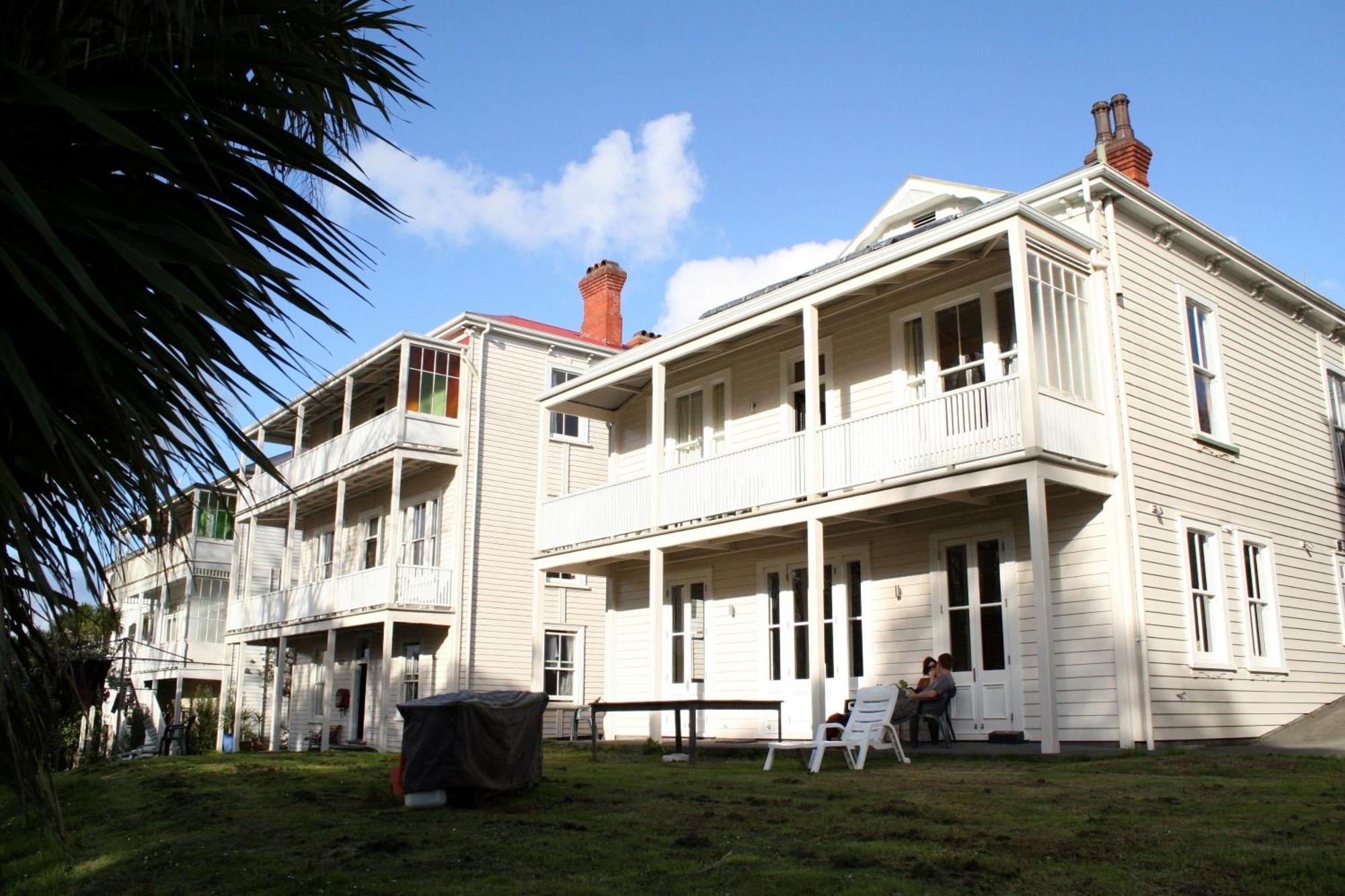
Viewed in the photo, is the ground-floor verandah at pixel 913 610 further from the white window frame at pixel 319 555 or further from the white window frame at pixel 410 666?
the white window frame at pixel 319 555

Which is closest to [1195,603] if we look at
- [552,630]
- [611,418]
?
[611,418]

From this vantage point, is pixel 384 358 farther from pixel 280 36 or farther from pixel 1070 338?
pixel 280 36

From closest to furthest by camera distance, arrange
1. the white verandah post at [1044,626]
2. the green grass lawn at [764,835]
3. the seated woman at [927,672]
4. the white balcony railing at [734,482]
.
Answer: the green grass lawn at [764,835] < the white verandah post at [1044,626] < the seated woman at [927,672] < the white balcony railing at [734,482]

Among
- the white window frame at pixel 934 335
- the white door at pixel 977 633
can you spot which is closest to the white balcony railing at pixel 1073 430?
the white window frame at pixel 934 335

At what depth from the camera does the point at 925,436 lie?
1393 centimetres

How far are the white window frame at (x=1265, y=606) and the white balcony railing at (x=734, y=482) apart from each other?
582cm

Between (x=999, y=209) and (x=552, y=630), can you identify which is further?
(x=552, y=630)

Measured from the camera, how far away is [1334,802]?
25.1 ft

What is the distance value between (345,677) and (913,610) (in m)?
17.9

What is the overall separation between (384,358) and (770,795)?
1897cm

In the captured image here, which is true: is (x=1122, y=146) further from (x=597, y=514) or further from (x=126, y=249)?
(x=126, y=249)

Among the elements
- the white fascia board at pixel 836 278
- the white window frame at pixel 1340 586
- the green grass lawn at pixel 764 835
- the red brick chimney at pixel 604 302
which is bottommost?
the green grass lawn at pixel 764 835

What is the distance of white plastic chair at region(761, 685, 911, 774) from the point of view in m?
11.5

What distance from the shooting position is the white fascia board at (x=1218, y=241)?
14.5 m
